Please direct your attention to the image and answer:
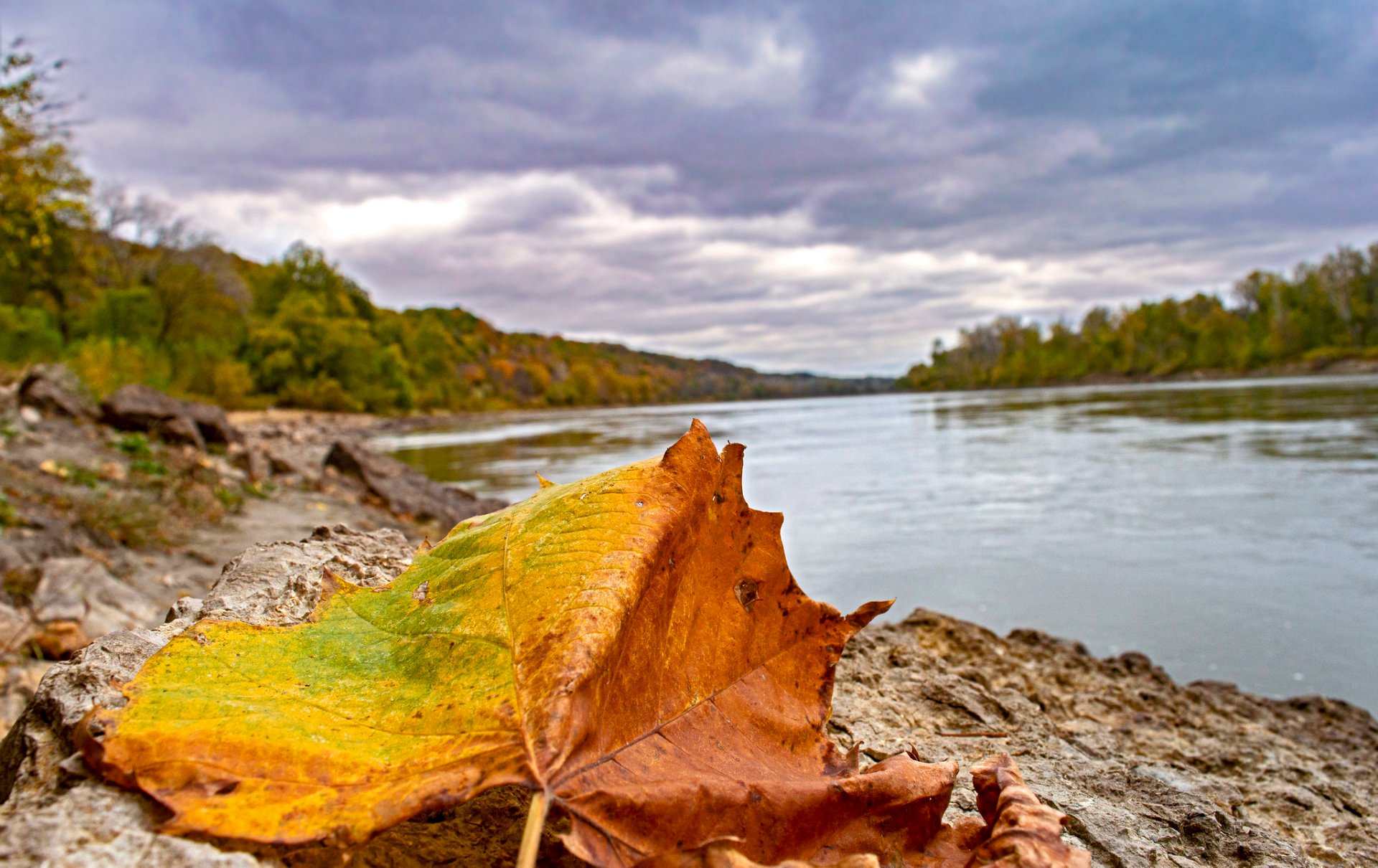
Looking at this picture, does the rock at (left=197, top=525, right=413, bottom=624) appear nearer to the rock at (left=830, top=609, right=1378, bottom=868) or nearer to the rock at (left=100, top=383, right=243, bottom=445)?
the rock at (left=830, top=609, right=1378, bottom=868)

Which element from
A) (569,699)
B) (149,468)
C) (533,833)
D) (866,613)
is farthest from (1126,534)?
(149,468)

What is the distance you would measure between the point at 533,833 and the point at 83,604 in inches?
176

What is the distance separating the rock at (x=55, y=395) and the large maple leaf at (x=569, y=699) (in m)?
14.3

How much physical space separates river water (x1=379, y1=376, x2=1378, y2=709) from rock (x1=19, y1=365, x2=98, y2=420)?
6.68 m

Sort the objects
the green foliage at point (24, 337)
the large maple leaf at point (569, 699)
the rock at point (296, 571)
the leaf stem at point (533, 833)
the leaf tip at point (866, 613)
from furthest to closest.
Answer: the green foliage at point (24, 337)
the rock at point (296, 571)
the leaf tip at point (866, 613)
the large maple leaf at point (569, 699)
the leaf stem at point (533, 833)

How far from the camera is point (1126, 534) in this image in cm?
814

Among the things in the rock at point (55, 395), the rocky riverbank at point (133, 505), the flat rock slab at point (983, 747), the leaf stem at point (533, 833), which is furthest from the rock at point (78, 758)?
Result: the rock at point (55, 395)

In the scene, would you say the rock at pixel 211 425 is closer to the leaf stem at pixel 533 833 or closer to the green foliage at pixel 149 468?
the green foliage at pixel 149 468

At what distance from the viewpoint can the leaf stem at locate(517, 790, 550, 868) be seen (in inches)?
20.7

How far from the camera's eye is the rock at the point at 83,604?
3551mm

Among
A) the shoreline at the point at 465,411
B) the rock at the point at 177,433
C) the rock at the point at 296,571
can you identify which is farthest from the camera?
the shoreline at the point at 465,411

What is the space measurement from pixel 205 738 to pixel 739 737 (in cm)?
54

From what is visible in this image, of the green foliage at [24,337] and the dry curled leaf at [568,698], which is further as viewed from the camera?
the green foliage at [24,337]

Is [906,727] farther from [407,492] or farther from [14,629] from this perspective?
[407,492]
